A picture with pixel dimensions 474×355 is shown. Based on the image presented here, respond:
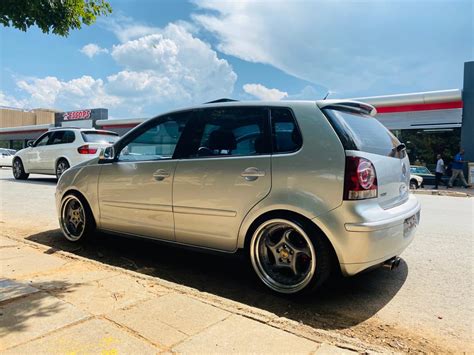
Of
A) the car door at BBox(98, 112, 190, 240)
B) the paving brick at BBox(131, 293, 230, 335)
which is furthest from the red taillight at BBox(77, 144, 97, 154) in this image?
the paving brick at BBox(131, 293, 230, 335)

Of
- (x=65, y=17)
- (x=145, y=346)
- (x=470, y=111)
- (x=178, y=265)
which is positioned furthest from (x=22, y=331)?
(x=470, y=111)

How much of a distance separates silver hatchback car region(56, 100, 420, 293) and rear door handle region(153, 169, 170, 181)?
0.06 ft

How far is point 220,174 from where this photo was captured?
3816 millimetres

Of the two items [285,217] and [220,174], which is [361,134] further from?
[220,174]

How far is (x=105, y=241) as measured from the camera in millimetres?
5586

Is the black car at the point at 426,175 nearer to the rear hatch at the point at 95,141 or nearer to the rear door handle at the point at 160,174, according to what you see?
the rear hatch at the point at 95,141

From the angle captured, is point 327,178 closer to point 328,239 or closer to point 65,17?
point 328,239

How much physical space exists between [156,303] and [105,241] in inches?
108

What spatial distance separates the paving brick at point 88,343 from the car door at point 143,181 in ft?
5.54

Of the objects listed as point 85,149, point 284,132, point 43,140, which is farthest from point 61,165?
point 284,132

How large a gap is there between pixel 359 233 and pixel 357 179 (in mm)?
426

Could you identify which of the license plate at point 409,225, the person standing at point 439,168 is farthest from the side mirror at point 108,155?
the person standing at point 439,168

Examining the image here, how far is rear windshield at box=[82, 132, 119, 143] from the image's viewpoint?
38.9 ft

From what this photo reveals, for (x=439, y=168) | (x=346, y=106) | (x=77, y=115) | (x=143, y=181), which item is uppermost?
(x=77, y=115)
